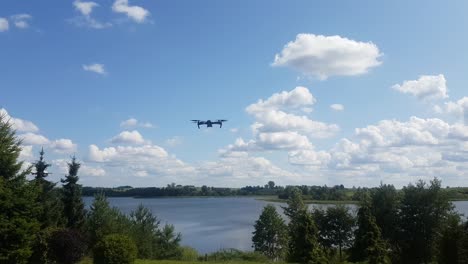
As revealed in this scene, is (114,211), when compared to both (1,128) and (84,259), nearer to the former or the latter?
(84,259)

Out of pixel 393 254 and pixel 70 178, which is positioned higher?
pixel 70 178

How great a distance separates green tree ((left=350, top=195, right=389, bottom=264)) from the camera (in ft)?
108

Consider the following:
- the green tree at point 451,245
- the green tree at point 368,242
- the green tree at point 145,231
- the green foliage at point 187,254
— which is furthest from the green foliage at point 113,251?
the green foliage at point 187,254

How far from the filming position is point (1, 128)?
2844cm

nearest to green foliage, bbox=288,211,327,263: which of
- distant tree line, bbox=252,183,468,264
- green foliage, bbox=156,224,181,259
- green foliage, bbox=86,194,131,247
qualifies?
distant tree line, bbox=252,183,468,264

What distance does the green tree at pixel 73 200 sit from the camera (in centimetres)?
3556

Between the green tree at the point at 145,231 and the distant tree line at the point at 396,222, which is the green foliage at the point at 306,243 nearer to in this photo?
the distant tree line at the point at 396,222

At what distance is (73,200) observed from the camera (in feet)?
118

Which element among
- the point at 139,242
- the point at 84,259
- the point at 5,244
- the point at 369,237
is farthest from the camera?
the point at 139,242

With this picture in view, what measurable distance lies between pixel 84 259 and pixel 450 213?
29.0 metres

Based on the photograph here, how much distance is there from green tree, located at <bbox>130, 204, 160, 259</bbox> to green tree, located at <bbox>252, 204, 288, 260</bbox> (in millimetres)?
14464

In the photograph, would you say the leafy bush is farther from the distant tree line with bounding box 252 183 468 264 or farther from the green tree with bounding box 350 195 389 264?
the green tree with bounding box 350 195 389 264

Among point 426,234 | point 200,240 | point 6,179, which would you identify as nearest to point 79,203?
point 6,179

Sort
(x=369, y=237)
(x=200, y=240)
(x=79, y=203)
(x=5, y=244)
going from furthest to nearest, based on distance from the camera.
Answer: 1. (x=200, y=240)
2. (x=79, y=203)
3. (x=369, y=237)
4. (x=5, y=244)
